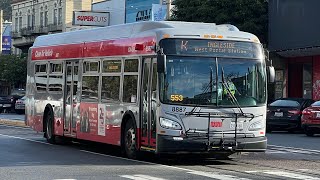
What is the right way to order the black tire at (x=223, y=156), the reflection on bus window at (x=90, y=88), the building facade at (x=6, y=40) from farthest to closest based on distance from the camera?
the building facade at (x=6, y=40) → the reflection on bus window at (x=90, y=88) → the black tire at (x=223, y=156)

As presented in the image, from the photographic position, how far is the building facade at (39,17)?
230 feet

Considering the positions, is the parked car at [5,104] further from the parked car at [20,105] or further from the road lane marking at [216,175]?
the road lane marking at [216,175]

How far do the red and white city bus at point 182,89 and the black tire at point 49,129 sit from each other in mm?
3912

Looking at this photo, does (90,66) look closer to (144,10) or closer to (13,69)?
(144,10)

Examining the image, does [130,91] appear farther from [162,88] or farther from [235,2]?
[235,2]

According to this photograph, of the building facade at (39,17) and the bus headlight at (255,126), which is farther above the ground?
the building facade at (39,17)

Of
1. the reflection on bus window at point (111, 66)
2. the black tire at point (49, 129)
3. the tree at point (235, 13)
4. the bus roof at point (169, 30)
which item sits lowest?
the black tire at point (49, 129)

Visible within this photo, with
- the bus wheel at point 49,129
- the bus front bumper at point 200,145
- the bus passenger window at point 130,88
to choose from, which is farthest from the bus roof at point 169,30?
the bus wheel at point 49,129

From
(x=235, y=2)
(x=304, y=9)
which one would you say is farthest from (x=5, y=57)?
(x=304, y=9)

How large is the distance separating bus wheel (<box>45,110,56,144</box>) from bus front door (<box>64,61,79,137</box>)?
4.32 ft

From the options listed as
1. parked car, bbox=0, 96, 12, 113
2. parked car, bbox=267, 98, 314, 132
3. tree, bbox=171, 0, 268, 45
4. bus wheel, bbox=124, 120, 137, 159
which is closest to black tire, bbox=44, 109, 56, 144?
bus wheel, bbox=124, 120, 137, 159

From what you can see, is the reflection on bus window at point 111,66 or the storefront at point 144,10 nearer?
the reflection on bus window at point 111,66

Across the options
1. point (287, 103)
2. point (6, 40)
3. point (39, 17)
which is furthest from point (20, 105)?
point (6, 40)

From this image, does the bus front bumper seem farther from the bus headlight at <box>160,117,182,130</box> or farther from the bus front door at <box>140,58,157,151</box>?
the bus front door at <box>140,58,157,151</box>
